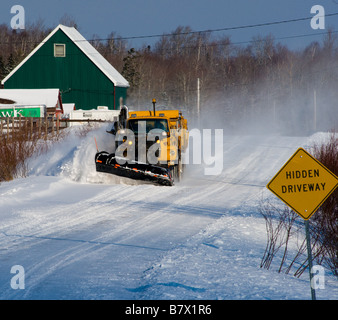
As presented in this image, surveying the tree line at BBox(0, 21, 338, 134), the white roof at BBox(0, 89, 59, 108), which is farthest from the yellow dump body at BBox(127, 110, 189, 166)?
the tree line at BBox(0, 21, 338, 134)

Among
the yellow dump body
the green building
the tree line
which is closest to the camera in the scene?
the yellow dump body

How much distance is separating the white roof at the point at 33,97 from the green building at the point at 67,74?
3694 mm

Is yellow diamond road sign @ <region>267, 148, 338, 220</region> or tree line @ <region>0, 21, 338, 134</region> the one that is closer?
yellow diamond road sign @ <region>267, 148, 338, 220</region>

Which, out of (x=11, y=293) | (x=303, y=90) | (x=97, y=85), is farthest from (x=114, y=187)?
(x=303, y=90)

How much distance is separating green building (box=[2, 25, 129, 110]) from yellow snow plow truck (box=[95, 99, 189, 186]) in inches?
1080

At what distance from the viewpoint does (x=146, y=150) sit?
626 inches

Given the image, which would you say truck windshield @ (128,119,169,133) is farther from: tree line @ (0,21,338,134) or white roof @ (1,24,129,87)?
tree line @ (0,21,338,134)

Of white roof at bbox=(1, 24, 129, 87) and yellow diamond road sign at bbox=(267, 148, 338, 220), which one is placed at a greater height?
white roof at bbox=(1, 24, 129, 87)

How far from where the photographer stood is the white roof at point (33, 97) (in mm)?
39062

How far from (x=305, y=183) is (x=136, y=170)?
9.49 m

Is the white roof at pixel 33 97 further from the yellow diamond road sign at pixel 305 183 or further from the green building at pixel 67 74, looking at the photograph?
the yellow diamond road sign at pixel 305 183

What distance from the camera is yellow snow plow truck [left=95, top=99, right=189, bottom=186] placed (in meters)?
15.1

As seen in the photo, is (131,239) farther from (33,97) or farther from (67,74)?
(67,74)
